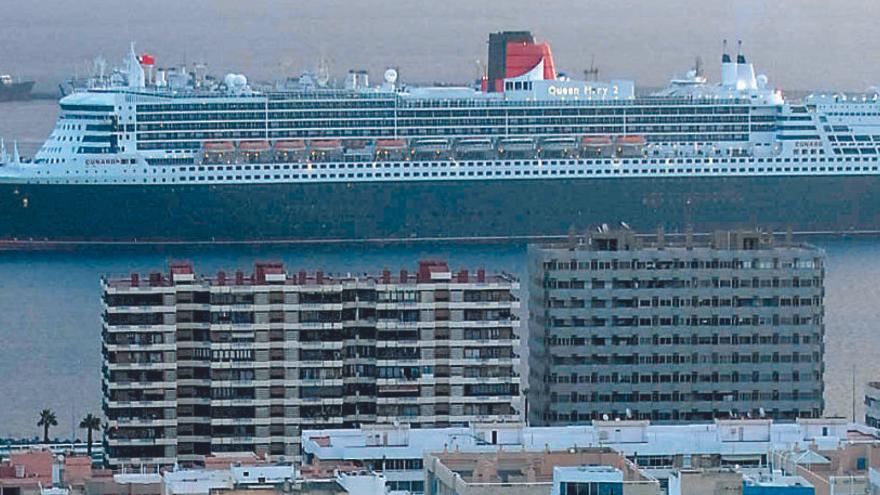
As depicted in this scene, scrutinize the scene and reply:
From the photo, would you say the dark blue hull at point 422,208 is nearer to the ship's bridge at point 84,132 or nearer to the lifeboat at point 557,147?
the ship's bridge at point 84,132

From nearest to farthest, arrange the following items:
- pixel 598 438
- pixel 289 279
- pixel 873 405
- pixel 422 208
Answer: pixel 598 438 → pixel 873 405 → pixel 289 279 → pixel 422 208

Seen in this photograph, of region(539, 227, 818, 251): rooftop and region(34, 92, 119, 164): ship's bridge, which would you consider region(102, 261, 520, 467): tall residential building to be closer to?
region(539, 227, 818, 251): rooftop

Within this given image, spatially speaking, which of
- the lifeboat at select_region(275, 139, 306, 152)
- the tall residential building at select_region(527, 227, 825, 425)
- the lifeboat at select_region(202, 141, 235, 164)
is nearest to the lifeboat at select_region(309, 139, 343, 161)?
the lifeboat at select_region(275, 139, 306, 152)

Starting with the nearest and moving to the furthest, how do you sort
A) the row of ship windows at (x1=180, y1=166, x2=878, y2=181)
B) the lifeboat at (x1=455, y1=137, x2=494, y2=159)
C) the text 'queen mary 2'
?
the text 'queen mary 2' → the row of ship windows at (x1=180, y1=166, x2=878, y2=181) → the lifeboat at (x1=455, y1=137, x2=494, y2=159)

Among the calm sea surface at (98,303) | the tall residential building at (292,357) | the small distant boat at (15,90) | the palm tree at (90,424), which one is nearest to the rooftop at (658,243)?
the tall residential building at (292,357)

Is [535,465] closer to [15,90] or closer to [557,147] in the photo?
[557,147]

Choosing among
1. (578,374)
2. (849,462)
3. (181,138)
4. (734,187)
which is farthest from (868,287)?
(849,462)

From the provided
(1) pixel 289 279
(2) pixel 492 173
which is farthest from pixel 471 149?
(1) pixel 289 279
